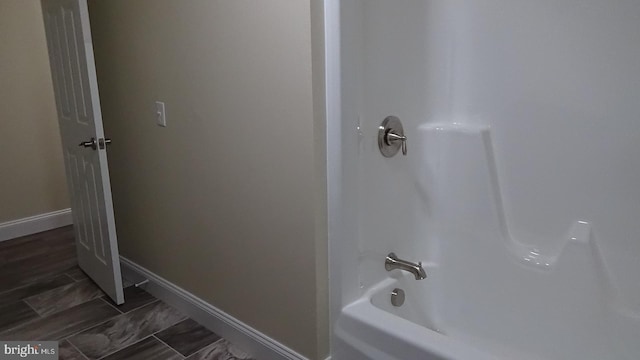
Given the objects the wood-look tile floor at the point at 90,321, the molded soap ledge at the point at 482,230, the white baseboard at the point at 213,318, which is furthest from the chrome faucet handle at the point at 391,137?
the wood-look tile floor at the point at 90,321

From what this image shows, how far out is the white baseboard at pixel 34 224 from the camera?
10.7ft

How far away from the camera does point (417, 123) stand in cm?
171

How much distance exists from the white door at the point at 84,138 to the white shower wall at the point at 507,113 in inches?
53.8

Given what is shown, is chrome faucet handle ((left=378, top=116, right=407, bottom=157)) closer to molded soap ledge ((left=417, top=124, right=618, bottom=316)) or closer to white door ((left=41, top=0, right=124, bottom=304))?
molded soap ledge ((left=417, top=124, right=618, bottom=316))

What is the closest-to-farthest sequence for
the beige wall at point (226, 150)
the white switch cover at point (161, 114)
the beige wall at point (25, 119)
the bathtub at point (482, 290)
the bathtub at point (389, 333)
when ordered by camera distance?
the bathtub at point (389, 333)
the bathtub at point (482, 290)
the beige wall at point (226, 150)
the white switch cover at point (161, 114)
the beige wall at point (25, 119)

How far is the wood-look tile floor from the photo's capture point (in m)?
1.95

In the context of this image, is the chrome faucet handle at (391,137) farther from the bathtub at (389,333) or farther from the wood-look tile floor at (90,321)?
the wood-look tile floor at (90,321)

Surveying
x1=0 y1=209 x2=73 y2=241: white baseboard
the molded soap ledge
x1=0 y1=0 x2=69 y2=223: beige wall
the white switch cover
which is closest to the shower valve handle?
the molded soap ledge

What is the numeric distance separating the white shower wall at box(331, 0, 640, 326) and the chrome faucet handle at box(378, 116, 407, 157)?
30mm

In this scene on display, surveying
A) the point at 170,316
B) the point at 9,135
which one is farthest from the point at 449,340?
the point at 9,135

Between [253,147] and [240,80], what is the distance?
0.85 ft

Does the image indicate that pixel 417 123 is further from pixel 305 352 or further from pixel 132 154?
pixel 132 154

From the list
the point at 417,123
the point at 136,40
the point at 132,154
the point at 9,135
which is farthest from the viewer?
the point at 9,135

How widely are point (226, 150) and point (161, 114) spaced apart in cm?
51
